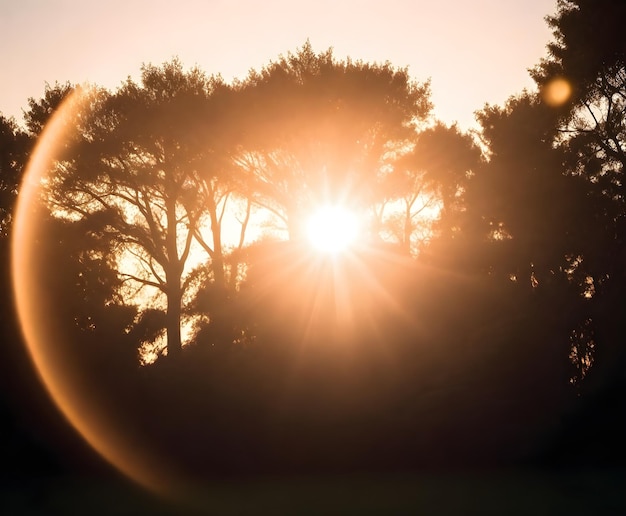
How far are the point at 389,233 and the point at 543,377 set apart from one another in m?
15.6

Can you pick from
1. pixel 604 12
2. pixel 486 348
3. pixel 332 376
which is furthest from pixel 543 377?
pixel 604 12

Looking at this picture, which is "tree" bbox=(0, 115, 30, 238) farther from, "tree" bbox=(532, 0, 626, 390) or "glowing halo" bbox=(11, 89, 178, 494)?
"tree" bbox=(532, 0, 626, 390)

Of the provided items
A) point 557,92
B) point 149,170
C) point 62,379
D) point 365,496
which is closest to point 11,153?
point 149,170

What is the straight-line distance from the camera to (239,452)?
21.3 meters

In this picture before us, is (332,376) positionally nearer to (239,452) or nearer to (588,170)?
(239,452)

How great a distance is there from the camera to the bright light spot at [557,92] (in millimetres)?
27672

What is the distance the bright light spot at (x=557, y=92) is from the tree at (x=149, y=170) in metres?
14.0

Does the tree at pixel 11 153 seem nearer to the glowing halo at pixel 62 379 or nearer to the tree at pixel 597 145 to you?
the glowing halo at pixel 62 379

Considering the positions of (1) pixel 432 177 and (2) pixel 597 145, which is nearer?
(2) pixel 597 145

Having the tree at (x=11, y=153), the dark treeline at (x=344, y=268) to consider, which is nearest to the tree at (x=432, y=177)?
the dark treeline at (x=344, y=268)

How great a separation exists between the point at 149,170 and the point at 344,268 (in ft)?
36.8

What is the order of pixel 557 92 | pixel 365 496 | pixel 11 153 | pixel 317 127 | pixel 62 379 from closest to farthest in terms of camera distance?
pixel 365 496, pixel 62 379, pixel 557 92, pixel 317 127, pixel 11 153

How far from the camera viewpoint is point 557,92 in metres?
28.5

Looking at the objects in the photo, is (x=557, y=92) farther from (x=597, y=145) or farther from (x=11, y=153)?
(x=11, y=153)
